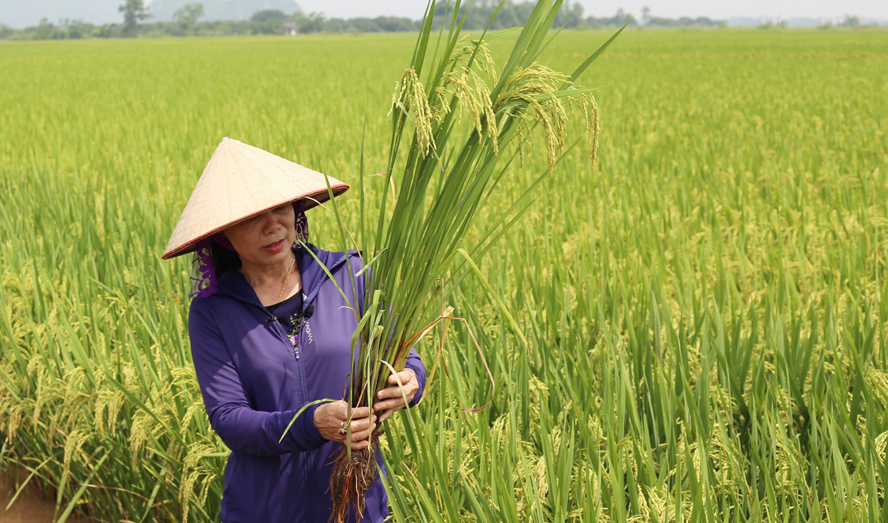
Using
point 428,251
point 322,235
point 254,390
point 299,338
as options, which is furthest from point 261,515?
point 322,235

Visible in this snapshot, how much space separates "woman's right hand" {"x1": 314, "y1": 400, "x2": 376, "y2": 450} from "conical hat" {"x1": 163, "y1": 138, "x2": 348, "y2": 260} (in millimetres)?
358

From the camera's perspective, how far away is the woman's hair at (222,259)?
148 cm

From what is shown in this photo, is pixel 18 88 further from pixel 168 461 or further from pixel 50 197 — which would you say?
pixel 168 461

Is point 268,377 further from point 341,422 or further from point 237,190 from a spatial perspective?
point 237,190

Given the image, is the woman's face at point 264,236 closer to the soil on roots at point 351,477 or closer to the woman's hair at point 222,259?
the woman's hair at point 222,259

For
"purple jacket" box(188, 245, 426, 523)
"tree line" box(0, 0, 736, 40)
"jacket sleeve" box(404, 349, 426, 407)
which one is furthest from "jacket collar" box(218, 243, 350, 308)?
"tree line" box(0, 0, 736, 40)

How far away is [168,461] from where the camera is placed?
2117 mm

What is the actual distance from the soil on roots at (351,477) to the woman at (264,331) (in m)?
0.05

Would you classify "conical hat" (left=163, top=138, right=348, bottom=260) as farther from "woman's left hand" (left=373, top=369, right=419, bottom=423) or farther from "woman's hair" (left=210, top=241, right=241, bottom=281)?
"woman's left hand" (left=373, top=369, right=419, bottom=423)

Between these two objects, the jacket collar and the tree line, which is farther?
the tree line

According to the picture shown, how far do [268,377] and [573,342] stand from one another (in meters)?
1.21

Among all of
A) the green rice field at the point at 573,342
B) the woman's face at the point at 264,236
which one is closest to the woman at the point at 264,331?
the woman's face at the point at 264,236

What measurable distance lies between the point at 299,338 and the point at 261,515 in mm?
348

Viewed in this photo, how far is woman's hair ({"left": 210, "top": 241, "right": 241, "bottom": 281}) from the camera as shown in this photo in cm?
148
